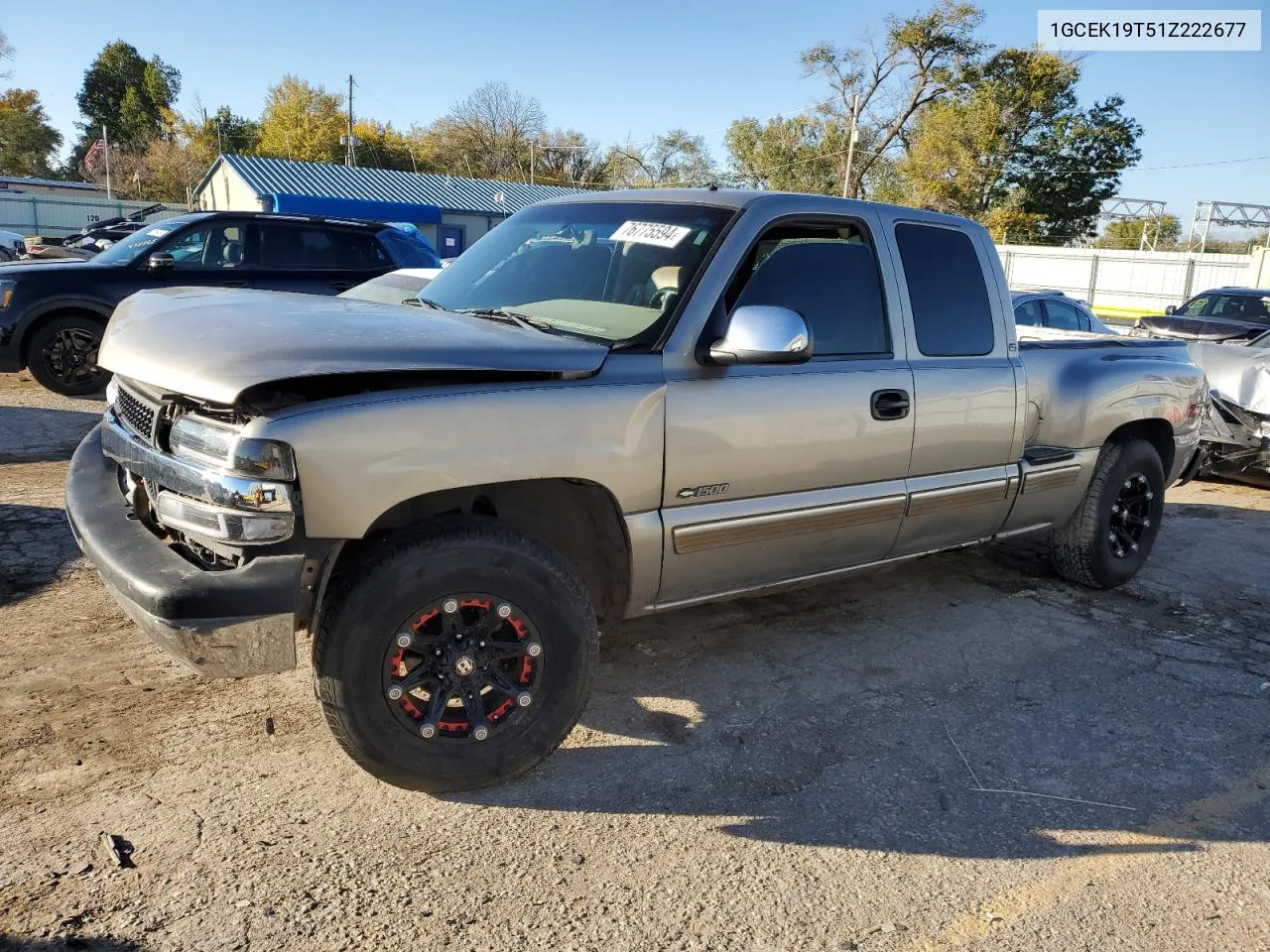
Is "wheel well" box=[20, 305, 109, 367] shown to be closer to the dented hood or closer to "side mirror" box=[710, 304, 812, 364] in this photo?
"side mirror" box=[710, 304, 812, 364]

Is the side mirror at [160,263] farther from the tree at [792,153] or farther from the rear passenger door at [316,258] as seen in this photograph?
the tree at [792,153]

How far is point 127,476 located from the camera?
3268mm

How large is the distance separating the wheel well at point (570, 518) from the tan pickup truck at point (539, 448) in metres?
0.01

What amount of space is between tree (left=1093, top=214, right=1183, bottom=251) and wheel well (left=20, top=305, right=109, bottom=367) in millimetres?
55204

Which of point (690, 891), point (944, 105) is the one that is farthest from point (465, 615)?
point (944, 105)

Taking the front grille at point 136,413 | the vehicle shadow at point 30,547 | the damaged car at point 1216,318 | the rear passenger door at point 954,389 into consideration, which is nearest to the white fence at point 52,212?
the damaged car at point 1216,318

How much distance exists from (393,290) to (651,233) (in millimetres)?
1399

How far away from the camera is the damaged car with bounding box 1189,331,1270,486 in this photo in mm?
7742


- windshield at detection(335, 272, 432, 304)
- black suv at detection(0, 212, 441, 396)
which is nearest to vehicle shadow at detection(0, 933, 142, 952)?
windshield at detection(335, 272, 432, 304)

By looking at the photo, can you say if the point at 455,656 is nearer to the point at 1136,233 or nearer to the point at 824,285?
the point at 824,285

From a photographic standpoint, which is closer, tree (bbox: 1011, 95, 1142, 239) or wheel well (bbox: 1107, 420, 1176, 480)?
wheel well (bbox: 1107, 420, 1176, 480)

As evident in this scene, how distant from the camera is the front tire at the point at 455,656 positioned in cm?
277

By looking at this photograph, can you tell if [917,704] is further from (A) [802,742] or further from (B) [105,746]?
(B) [105,746]

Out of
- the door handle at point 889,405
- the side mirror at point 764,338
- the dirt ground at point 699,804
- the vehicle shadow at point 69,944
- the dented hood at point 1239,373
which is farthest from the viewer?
the dented hood at point 1239,373
